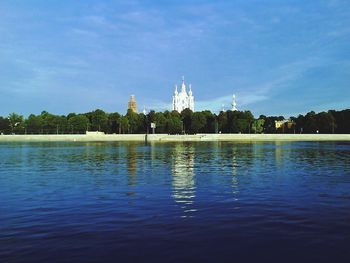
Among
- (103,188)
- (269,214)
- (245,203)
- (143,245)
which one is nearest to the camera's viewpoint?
(143,245)

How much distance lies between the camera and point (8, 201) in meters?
23.0

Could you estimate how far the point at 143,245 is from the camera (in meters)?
14.2

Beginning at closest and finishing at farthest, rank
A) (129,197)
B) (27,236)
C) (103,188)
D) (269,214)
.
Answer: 1. (27,236)
2. (269,214)
3. (129,197)
4. (103,188)

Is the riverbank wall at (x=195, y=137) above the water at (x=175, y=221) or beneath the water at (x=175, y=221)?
above

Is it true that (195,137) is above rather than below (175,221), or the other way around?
above

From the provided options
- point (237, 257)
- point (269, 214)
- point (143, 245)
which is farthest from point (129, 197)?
point (237, 257)

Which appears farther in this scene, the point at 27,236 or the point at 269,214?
the point at 269,214

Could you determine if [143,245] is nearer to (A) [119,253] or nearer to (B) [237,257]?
(A) [119,253]

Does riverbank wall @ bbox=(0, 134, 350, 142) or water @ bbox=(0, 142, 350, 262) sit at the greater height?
riverbank wall @ bbox=(0, 134, 350, 142)

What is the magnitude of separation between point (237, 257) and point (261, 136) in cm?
17324

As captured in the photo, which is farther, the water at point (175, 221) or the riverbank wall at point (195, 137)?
Answer: the riverbank wall at point (195, 137)

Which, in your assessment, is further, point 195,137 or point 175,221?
point 195,137

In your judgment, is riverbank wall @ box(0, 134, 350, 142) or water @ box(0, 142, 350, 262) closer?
water @ box(0, 142, 350, 262)

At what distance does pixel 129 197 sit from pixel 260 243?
36.8ft
